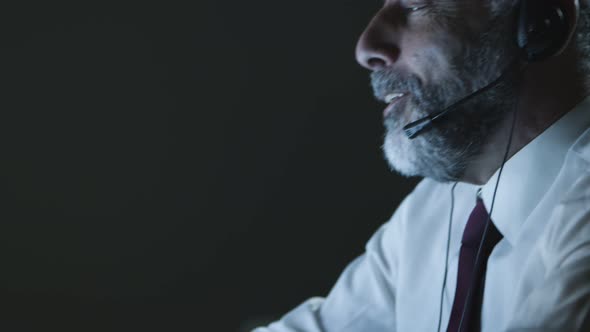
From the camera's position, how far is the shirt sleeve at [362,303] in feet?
3.82

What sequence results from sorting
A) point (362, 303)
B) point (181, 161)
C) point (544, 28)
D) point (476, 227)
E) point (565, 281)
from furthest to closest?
point (181, 161)
point (362, 303)
point (476, 227)
point (544, 28)
point (565, 281)

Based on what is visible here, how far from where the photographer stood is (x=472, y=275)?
894mm

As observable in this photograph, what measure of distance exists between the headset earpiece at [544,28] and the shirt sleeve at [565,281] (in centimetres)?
20

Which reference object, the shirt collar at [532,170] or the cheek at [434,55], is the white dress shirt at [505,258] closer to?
the shirt collar at [532,170]

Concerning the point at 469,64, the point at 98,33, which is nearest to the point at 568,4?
the point at 469,64

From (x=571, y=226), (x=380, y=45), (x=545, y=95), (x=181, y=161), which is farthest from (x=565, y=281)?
(x=181, y=161)

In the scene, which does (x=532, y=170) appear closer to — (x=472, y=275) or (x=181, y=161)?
(x=472, y=275)

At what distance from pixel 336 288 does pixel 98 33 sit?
817 millimetres

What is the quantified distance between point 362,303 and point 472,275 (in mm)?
341

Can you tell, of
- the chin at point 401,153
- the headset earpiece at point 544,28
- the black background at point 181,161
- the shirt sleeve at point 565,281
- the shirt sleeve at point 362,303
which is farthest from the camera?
the black background at point 181,161

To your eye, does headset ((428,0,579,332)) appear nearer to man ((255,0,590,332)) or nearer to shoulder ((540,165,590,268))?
man ((255,0,590,332))

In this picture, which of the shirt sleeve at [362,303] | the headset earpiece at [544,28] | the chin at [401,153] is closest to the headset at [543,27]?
the headset earpiece at [544,28]

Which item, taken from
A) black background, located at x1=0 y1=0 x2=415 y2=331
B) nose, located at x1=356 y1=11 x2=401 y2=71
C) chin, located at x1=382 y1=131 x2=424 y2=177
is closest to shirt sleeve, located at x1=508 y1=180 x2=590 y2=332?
chin, located at x1=382 y1=131 x2=424 y2=177

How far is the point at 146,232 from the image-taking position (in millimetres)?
1450
